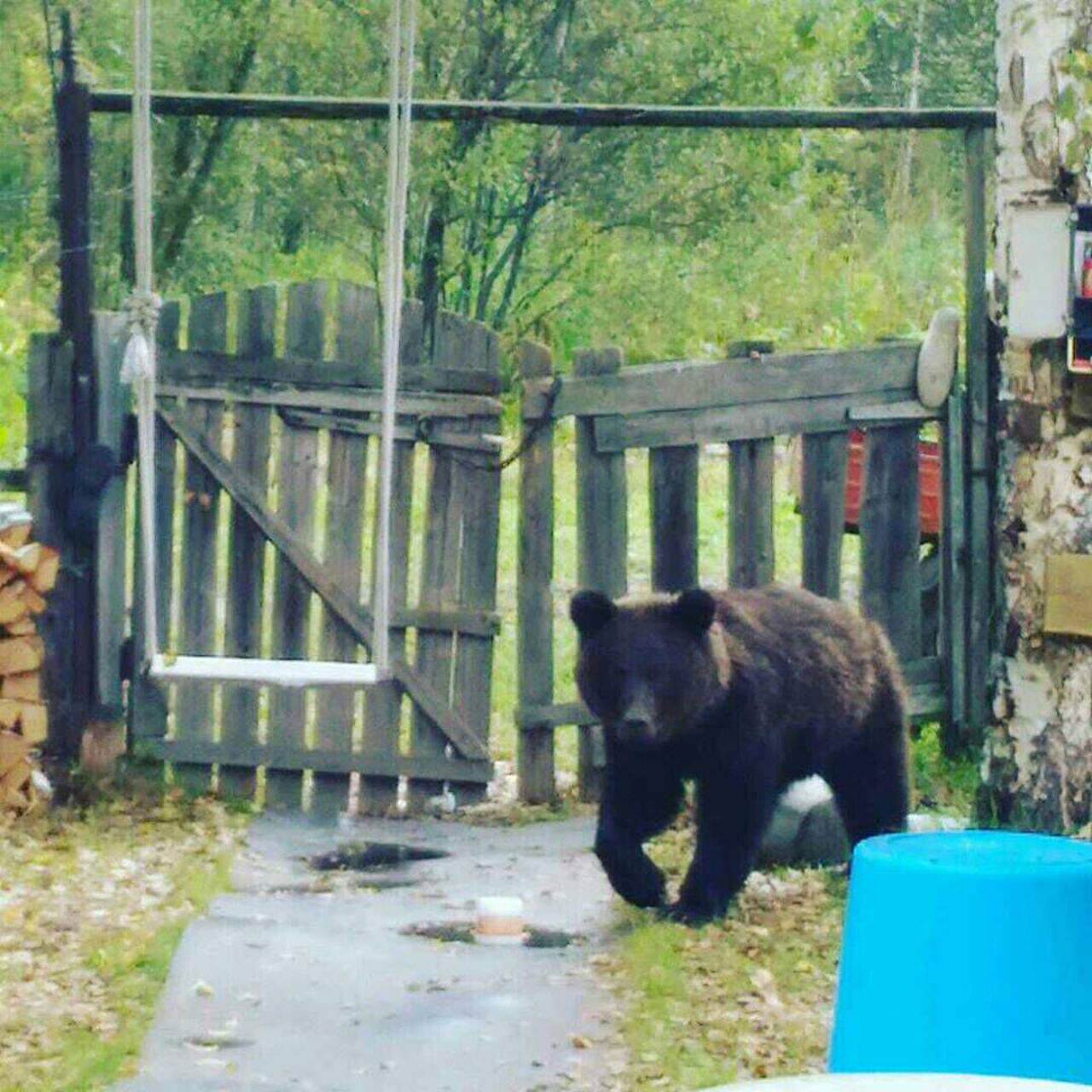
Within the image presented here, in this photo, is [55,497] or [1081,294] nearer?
[1081,294]

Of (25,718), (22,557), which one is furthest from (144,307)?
(25,718)

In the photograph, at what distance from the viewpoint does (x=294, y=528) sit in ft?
27.2

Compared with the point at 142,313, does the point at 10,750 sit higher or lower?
lower

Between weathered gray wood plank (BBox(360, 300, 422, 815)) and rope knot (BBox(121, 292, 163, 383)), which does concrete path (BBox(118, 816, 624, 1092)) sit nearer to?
weathered gray wood plank (BBox(360, 300, 422, 815))

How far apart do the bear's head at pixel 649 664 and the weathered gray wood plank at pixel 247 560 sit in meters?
1.92

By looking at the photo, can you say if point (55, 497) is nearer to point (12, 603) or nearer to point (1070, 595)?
point (12, 603)

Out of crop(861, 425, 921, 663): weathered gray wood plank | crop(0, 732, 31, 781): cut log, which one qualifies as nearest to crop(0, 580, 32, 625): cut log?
crop(0, 732, 31, 781): cut log

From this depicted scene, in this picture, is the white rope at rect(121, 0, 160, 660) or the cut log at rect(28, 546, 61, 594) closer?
the white rope at rect(121, 0, 160, 660)

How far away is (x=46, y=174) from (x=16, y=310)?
1.13 meters

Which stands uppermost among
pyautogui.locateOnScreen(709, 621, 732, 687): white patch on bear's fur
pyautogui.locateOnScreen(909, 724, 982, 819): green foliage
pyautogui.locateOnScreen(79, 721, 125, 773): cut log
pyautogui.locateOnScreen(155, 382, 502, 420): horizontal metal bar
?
pyautogui.locateOnScreen(155, 382, 502, 420): horizontal metal bar

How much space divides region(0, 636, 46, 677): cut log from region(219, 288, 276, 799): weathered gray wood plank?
758 millimetres

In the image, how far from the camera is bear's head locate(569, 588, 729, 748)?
6574mm

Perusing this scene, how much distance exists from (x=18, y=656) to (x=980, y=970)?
4726 mm

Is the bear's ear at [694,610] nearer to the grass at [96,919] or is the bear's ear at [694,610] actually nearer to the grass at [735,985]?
the grass at [735,985]
